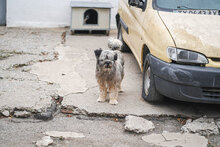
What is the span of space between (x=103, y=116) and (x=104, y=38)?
5.66 meters

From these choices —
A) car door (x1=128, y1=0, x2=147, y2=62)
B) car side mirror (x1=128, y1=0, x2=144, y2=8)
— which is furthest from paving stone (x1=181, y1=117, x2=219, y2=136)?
car side mirror (x1=128, y1=0, x2=144, y2=8)

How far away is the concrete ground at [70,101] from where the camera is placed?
4.92 meters

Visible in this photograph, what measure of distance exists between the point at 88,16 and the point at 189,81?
22.3 feet

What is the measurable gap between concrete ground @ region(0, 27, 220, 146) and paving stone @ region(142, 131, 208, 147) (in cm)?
13

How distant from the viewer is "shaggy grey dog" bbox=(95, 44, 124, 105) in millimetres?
5461

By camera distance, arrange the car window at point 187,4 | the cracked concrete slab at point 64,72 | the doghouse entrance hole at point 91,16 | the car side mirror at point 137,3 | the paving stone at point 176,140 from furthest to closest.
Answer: the doghouse entrance hole at point 91,16 → the car side mirror at point 137,3 → the cracked concrete slab at point 64,72 → the car window at point 187,4 → the paving stone at point 176,140

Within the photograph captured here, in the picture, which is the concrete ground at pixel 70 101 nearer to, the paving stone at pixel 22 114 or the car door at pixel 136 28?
the paving stone at pixel 22 114

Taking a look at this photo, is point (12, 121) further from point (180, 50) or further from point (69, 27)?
point (69, 27)

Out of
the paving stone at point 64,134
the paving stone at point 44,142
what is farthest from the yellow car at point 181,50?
the paving stone at point 44,142

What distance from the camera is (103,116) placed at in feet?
17.9

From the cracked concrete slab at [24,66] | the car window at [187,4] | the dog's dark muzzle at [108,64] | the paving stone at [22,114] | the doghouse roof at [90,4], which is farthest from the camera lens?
the doghouse roof at [90,4]

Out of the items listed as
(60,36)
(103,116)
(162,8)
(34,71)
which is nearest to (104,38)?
(60,36)

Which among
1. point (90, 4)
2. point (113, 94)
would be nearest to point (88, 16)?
point (90, 4)

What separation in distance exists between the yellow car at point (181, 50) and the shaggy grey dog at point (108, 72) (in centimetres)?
52
